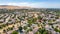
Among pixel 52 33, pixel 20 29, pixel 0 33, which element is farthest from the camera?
pixel 20 29

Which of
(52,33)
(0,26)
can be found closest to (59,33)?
(52,33)

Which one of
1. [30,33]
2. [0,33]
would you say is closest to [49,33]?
[30,33]

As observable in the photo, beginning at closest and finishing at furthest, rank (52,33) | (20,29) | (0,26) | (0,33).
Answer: (52,33) → (0,33) → (20,29) → (0,26)

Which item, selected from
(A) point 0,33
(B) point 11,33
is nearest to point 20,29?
(A) point 0,33

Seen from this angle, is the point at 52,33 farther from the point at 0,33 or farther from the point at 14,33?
the point at 0,33

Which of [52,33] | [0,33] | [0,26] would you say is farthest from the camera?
[0,26]

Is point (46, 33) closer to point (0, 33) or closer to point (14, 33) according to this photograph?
point (14, 33)

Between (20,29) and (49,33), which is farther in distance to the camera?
(20,29)

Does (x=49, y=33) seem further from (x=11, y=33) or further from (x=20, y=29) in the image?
(x=20, y=29)

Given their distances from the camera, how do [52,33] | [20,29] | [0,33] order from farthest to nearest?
1. [20,29]
2. [0,33]
3. [52,33]

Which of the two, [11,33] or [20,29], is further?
[20,29]
